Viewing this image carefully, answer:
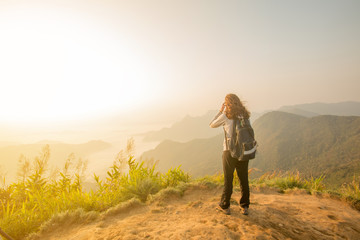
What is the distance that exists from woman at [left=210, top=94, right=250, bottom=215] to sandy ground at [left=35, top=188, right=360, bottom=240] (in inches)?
11.9

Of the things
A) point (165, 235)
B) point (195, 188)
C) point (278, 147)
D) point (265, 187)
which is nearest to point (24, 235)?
→ point (165, 235)

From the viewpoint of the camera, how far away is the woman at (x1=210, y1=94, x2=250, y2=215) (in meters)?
3.53

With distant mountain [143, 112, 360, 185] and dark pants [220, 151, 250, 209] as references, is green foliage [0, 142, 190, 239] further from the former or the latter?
distant mountain [143, 112, 360, 185]

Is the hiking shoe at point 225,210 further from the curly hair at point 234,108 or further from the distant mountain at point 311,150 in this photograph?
the distant mountain at point 311,150

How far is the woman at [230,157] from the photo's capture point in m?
3.53

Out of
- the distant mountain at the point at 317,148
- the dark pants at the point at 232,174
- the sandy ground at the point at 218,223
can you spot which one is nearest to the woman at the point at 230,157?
the dark pants at the point at 232,174

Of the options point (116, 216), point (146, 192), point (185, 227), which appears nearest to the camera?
point (185, 227)

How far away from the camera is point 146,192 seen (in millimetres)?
4844

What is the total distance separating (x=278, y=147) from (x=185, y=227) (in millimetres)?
156794

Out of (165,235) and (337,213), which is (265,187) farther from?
(165,235)

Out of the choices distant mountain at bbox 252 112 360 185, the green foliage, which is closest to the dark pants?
the green foliage

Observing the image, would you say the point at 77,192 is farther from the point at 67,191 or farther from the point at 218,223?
the point at 218,223

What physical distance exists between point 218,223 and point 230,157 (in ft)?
3.87

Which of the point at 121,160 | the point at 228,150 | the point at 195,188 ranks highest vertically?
the point at 228,150
